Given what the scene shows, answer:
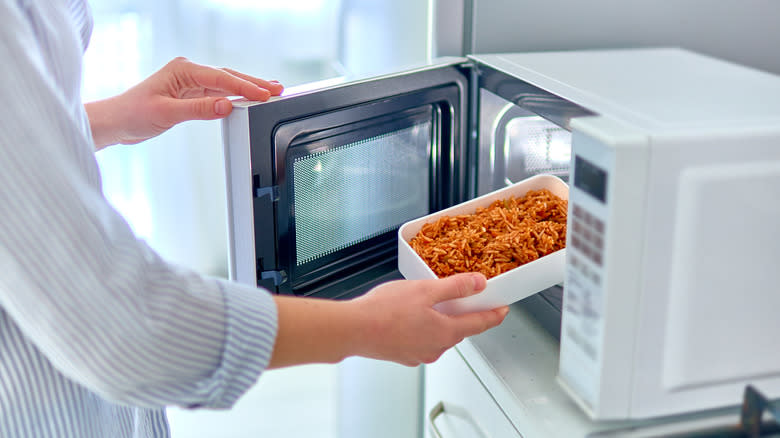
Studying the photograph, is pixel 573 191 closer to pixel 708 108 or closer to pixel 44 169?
pixel 708 108

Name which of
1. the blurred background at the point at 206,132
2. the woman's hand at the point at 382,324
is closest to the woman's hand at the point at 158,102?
the woman's hand at the point at 382,324

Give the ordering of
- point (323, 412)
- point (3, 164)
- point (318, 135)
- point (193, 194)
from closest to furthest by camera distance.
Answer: point (3, 164)
point (318, 135)
point (323, 412)
point (193, 194)

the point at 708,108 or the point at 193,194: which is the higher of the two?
the point at 708,108

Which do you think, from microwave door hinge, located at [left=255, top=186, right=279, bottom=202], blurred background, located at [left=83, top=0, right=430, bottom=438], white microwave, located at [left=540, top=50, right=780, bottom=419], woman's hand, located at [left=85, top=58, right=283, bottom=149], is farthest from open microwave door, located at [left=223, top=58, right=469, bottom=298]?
blurred background, located at [left=83, top=0, right=430, bottom=438]

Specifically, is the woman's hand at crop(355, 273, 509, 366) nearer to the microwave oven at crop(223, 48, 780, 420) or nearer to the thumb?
the microwave oven at crop(223, 48, 780, 420)

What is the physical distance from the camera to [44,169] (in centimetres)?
51

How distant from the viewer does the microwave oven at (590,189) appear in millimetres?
616

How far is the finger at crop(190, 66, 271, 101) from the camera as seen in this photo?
32.9 inches

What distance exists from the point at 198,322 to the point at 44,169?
0.17 metres

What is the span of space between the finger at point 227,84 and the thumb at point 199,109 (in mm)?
37

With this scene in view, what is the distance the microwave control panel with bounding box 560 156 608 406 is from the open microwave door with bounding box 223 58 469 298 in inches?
13.7

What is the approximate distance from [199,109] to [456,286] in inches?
14.9

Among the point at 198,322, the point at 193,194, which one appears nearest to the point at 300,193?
the point at 198,322

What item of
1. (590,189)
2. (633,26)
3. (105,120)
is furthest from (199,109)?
(633,26)
